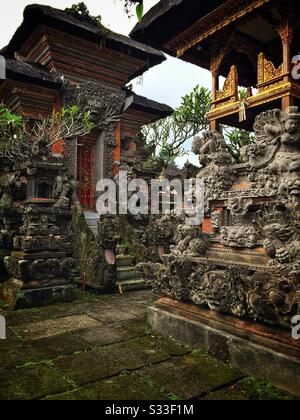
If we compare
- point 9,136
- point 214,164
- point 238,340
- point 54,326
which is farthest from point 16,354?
point 9,136

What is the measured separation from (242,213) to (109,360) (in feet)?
8.22

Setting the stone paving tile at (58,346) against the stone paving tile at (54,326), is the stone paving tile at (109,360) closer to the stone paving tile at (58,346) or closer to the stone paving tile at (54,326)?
the stone paving tile at (58,346)

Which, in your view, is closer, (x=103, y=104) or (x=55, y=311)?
(x=55, y=311)

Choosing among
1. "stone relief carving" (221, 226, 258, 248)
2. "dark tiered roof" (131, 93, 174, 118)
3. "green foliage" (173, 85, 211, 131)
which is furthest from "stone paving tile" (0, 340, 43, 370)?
"green foliage" (173, 85, 211, 131)

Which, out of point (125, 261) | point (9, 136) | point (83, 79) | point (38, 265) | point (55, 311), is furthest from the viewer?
point (83, 79)

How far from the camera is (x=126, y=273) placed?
8242mm

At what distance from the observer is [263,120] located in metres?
4.27

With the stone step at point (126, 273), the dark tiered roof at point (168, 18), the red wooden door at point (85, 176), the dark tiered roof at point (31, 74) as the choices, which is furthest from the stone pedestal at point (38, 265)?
the dark tiered roof at point (31, 74)

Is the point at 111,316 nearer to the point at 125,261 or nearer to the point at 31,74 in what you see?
the point at 125,261

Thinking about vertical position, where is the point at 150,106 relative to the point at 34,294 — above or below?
above

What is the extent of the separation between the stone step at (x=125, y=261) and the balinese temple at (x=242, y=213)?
3.59m

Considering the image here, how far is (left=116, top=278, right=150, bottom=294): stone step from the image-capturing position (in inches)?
301

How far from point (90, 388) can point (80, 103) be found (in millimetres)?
11606
